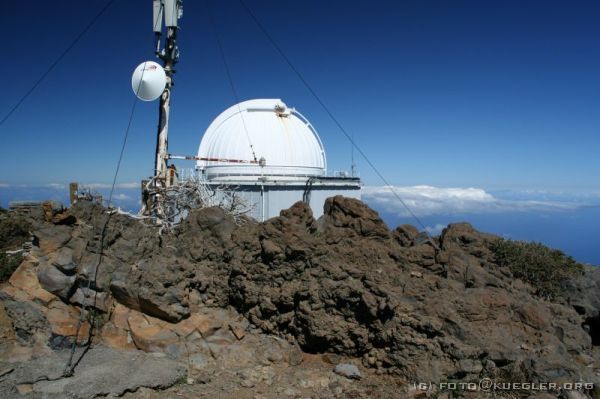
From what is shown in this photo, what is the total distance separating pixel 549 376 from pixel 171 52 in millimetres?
12145

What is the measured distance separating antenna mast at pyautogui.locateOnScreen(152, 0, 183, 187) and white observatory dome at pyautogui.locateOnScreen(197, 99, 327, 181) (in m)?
7.48

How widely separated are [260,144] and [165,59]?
A: 952cm

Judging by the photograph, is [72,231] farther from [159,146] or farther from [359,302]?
[359,302]

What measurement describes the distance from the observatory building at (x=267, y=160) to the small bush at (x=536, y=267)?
1155 centimetres

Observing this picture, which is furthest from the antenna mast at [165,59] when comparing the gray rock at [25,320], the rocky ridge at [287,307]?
the gray rock at [25,320]

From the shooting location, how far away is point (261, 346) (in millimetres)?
8242

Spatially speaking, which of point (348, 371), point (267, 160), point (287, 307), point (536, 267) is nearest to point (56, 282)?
point (287, 307)

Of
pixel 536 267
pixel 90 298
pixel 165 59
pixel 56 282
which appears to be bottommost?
pixel 90 298

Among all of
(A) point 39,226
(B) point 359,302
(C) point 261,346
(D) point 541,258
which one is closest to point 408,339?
(B) point 359,302

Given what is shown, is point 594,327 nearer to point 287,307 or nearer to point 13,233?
point 287,307

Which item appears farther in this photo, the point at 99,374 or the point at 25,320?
the point at 25,320

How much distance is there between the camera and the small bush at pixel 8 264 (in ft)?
29.1

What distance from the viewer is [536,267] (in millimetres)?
9992

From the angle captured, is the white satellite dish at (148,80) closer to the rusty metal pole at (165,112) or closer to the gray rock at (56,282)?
the rusty metal pole at (165,112)
